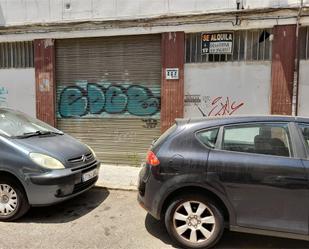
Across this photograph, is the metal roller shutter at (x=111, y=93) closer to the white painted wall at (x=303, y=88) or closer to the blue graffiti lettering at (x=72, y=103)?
the blue graffiti lettering at (x=72, y=103)

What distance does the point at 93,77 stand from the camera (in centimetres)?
869

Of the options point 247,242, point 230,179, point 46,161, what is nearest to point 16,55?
point 46,161

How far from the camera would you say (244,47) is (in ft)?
25.3

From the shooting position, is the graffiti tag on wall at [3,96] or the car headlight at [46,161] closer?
the car headlight at [46,161]

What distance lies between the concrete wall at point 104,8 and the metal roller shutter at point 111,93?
574mm

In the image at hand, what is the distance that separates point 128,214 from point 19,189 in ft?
5.15

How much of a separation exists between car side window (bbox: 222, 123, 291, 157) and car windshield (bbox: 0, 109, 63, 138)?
3048 mm

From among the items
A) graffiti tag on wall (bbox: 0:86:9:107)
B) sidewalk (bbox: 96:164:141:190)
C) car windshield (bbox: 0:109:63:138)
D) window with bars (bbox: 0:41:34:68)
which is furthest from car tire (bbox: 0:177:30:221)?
graffiti tag on wall (bbox: 0:86:9:107)

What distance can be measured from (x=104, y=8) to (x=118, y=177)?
4083mm

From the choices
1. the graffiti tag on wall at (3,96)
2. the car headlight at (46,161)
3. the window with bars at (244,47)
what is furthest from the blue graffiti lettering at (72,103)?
the car headlight at (46,161)

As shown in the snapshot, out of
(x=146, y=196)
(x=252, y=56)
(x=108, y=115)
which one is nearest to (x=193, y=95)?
(x=252, y=56)

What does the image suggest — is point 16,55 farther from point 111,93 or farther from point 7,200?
point 7,200

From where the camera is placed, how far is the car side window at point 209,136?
4.04 meters

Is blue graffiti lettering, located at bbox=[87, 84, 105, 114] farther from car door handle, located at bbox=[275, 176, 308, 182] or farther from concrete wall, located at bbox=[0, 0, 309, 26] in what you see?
car door handle, located at bbox=[275, 176, 308, 182]
